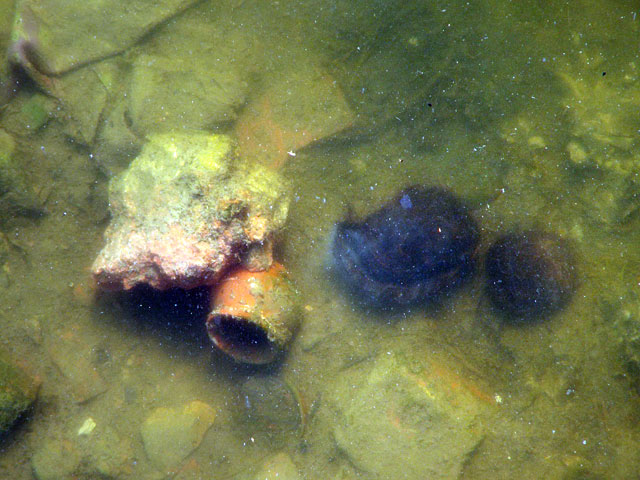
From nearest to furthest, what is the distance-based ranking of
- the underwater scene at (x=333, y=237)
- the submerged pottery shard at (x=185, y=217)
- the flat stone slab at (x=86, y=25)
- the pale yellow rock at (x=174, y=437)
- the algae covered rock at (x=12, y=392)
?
the submerged pottery shard at (x=185, y=217) < the underwater scene at (x=333, y=237) < the algae covered rock at (x=12, y=392) < the pale yellow rock at (x=174, y=437) < the flat stone slab at (x=86, y=25)

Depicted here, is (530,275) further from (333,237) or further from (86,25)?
(86,25)

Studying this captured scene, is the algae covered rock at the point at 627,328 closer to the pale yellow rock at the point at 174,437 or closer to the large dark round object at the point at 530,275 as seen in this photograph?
the large dark round object at the point at 530,275

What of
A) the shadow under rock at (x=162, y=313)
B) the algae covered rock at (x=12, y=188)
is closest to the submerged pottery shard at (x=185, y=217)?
the shadow under rock at (x=162, y=313)

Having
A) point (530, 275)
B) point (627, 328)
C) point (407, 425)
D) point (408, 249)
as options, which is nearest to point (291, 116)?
point (408, 249)

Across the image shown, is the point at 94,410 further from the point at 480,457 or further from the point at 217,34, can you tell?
the point at 217,34

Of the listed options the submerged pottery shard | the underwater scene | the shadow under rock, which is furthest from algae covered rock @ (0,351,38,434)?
the submerged pottery shard

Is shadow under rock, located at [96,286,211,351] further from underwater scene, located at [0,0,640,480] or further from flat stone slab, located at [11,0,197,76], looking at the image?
flat stone slab, located at [11,0,197,76]
